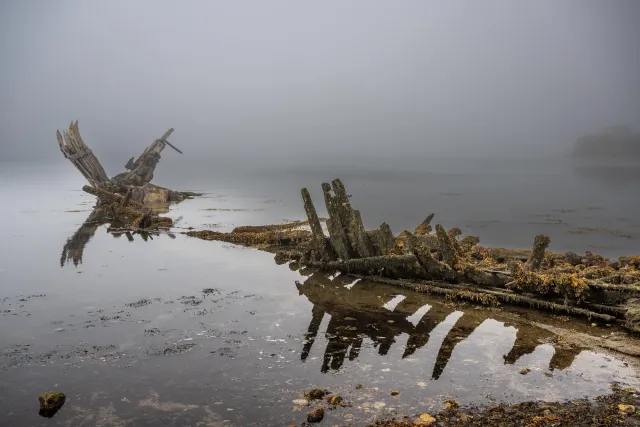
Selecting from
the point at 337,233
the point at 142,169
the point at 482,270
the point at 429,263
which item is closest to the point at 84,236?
the point at 337,233

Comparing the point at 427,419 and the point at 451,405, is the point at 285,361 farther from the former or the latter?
the point at 451,405

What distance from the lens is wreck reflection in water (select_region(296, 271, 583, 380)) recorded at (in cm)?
921

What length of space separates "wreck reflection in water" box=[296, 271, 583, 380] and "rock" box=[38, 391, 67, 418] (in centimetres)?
408

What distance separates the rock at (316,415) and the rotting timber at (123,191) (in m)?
20.3

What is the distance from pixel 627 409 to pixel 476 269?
20.3ft

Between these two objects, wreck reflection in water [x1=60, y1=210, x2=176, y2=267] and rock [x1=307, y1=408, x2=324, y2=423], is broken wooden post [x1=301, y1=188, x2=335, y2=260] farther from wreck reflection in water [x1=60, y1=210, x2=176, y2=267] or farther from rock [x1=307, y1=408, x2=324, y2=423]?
rock [x1=307, y1=408, x2=324, y2=423]

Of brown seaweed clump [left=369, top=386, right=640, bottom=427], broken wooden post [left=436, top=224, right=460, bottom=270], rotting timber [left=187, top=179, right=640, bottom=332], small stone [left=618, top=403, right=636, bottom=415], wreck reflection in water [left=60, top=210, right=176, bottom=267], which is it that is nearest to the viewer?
brown seaweed clump [left=369, top=386, right=640, bottom=427]

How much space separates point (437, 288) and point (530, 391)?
5.63 meters

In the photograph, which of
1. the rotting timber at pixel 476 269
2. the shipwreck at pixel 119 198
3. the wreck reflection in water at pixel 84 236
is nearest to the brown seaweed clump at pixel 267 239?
the rotting timber at pixel 476 269

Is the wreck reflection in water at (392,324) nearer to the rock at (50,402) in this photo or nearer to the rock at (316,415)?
the rock at (316,415)

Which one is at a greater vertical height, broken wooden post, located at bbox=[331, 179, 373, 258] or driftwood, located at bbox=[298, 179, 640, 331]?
broken wooden post, located at bbox=[331, 179, 373, 258]

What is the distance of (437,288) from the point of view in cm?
1323

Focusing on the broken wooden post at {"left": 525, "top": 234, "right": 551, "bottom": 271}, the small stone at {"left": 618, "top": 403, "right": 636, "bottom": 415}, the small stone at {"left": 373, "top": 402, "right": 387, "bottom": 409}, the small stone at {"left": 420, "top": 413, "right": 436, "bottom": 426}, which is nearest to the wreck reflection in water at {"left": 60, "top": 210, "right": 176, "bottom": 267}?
the small stone at {"left": 373, "top": 402, "right": 387, "bottom": 409}

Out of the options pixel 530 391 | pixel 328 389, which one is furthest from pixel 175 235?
pixel 530 391
